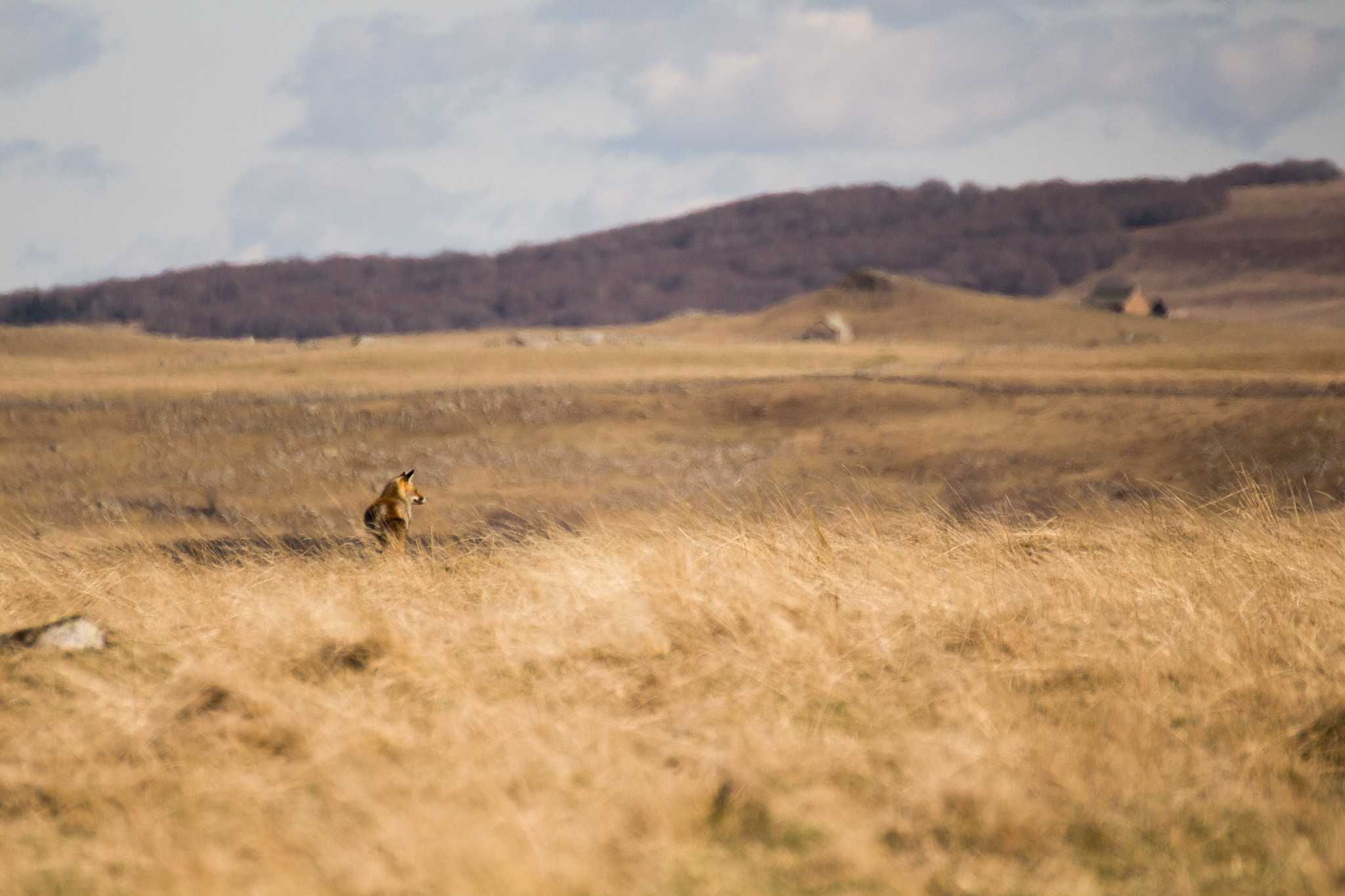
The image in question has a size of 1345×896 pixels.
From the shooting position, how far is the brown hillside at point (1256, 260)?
248 feet

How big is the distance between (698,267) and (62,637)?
9421cm

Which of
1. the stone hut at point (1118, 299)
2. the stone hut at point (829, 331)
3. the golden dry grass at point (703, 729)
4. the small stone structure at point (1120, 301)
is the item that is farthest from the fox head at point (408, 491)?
the stone hut at point (1118, 299)

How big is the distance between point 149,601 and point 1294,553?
5.86 metres

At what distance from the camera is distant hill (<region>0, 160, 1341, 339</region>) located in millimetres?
77812

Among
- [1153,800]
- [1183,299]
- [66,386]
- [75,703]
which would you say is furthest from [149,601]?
[1183,299]

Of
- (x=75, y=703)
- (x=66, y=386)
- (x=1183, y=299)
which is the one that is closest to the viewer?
(x=75, y=703)

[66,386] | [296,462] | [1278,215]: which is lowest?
[296,462]

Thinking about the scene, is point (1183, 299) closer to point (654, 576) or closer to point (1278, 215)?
point (1278, 215)

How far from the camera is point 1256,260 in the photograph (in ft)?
278

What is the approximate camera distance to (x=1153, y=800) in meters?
2.73

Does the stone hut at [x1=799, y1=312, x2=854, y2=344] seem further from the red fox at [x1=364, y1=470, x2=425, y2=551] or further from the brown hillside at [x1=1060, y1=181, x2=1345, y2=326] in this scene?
the red fox at [x1=364, y1=470, x2=425, y2=551]

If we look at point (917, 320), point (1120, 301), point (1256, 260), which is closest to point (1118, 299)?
point (1120, 301)

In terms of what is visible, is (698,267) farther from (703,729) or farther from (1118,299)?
(703,729)

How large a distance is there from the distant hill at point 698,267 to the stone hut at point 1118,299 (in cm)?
2551
